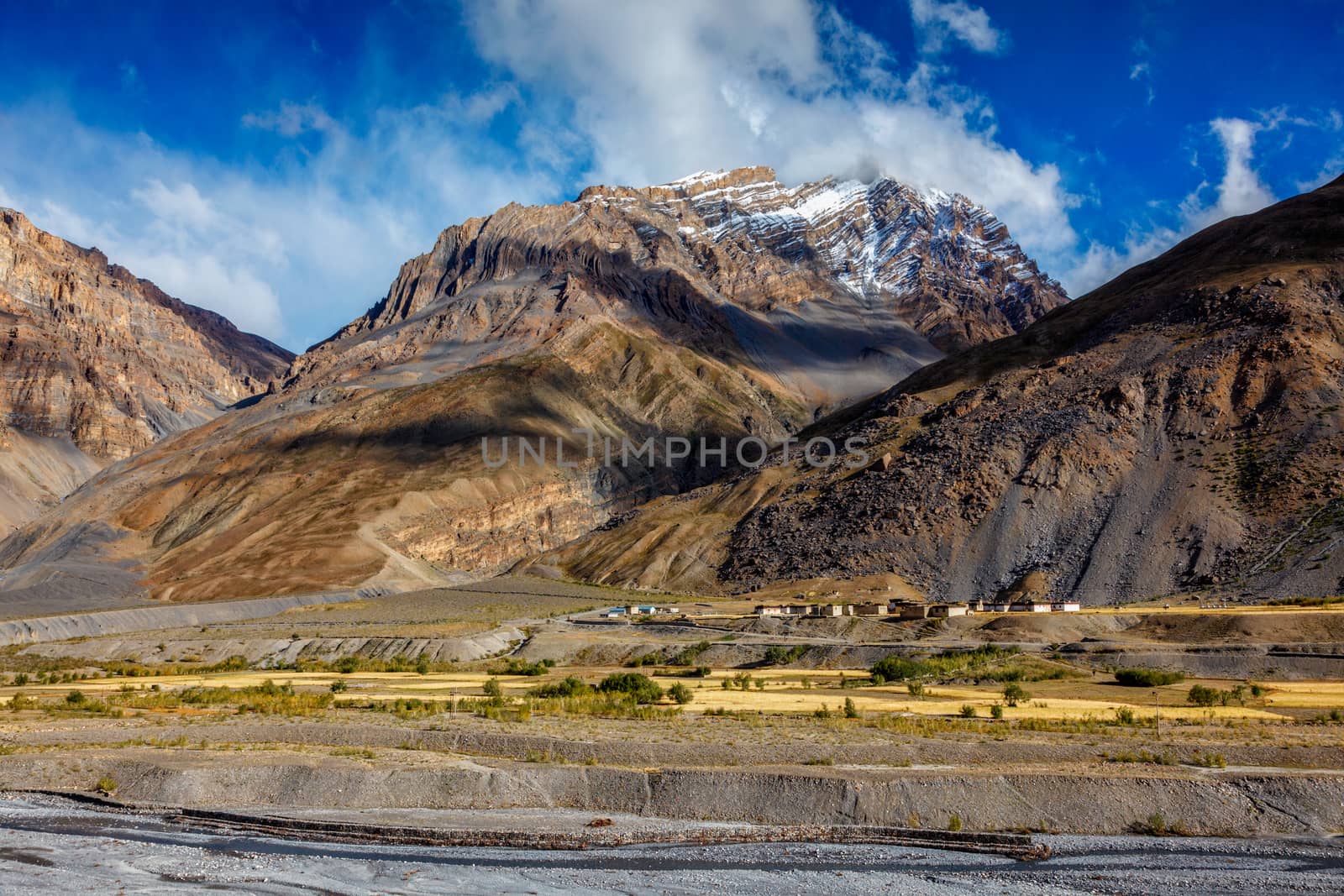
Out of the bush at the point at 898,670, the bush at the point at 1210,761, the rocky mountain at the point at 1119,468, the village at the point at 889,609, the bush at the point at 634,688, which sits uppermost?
the rocky mountain at the point at 1119,468

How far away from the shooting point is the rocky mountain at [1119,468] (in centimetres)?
8219

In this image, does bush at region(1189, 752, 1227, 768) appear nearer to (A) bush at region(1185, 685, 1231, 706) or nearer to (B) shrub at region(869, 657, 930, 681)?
(A) bush at region(1185, 685, 1231, 706)

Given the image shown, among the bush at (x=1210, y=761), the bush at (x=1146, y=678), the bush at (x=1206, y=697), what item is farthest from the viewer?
the bush at (x=1146, y=678)

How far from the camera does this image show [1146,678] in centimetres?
4272

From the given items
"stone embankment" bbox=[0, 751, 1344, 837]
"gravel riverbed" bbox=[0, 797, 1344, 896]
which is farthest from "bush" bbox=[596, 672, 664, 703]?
"gravel riverbed" bbox=[0, 797, 1344, 896]

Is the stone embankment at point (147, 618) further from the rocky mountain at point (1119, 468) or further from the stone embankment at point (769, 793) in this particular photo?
the stone embankment at point (769, 793)

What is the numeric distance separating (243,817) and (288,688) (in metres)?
22.0

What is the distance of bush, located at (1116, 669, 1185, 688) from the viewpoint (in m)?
42.4

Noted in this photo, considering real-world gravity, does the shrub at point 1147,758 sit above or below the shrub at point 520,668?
below

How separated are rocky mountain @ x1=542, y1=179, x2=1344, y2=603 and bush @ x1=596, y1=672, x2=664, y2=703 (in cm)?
5078

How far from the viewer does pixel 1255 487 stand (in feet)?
275

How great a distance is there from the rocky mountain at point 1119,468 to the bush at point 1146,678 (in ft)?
113

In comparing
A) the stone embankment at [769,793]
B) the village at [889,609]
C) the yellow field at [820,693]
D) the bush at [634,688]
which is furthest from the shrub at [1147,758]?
the village at [889,609]

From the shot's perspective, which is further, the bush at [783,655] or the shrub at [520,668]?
the bush at [783,655]
